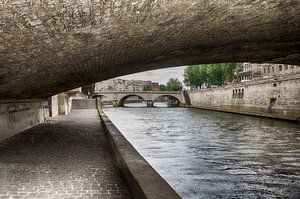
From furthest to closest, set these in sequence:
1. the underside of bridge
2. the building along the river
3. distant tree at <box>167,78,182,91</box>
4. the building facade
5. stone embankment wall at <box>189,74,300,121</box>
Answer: distant tree at <box>167,78,182,91</box>
the building facade
the building along the river
stone embankment wall at <box>189,74,300,121</box>
the underside of bridge

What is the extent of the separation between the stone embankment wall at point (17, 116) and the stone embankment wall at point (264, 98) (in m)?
20.7

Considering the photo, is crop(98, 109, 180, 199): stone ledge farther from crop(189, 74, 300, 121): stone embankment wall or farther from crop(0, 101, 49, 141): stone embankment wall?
crop(189, 74, 300, 121): stone embankment wall

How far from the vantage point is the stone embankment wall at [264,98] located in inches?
1219

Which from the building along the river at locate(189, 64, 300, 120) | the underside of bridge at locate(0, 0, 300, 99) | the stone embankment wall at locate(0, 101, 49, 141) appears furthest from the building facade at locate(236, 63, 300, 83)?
the underside of bridge at locate(0, 0, 300, 99)

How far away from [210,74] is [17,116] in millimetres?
57306

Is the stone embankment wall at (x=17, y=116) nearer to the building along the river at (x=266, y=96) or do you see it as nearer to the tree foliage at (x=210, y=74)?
the building along the river at (x=266, y=96)

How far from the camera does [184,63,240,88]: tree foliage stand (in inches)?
2643

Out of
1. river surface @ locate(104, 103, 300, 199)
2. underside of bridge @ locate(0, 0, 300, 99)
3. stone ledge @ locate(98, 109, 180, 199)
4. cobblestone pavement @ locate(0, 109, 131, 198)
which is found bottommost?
river surface @ locate(104, 103, 300, 199)

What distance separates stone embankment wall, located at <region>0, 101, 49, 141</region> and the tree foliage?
167 ft

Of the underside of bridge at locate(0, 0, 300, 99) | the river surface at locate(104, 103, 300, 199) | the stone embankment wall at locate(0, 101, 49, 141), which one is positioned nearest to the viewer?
the underside of bridge at locate(0, 0, 300, 99)

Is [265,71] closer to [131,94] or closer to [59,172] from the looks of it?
[131,94]

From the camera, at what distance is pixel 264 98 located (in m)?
37.3

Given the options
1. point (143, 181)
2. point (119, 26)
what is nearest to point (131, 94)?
point (119, 26)

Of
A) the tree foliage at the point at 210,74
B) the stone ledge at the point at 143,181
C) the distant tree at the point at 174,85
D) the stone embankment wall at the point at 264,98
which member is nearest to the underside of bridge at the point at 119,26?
the stone ledge at the point at 143,181
